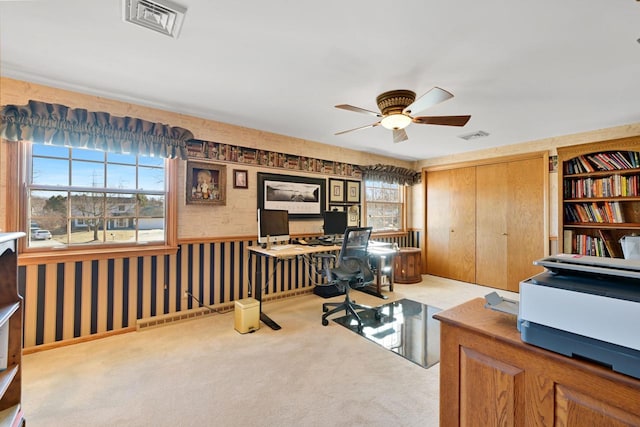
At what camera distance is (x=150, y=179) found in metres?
3.03

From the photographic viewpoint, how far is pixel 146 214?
3012 millimetres

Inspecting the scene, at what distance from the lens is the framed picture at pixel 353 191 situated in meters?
4.75

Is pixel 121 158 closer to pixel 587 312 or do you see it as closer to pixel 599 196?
pixel 587 312

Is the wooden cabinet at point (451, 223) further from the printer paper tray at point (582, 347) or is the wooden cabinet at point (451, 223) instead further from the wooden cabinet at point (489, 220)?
the printer paper tray at point (582, 347)

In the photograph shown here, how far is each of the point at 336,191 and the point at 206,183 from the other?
2089 millimetres

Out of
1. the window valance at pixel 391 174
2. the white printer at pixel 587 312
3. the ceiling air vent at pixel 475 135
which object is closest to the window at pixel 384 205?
the window valance at pixel 391 174

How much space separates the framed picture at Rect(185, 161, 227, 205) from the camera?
3178mm

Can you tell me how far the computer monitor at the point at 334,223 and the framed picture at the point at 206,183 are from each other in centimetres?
147

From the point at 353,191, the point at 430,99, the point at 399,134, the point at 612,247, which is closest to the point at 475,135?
the point at 399,134

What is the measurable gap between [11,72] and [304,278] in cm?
370

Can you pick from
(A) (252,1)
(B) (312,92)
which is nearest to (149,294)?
(B) (312,92)

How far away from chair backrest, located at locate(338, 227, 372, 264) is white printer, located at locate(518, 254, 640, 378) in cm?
205

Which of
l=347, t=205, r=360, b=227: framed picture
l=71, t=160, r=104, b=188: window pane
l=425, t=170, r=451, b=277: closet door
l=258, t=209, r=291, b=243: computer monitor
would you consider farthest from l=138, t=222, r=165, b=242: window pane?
l=425, t=170, r=451, b=277: closet door

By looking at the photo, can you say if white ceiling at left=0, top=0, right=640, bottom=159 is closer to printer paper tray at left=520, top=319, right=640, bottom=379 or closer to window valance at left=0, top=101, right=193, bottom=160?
window valance at left=0, top=101, right=193, bottom=160
